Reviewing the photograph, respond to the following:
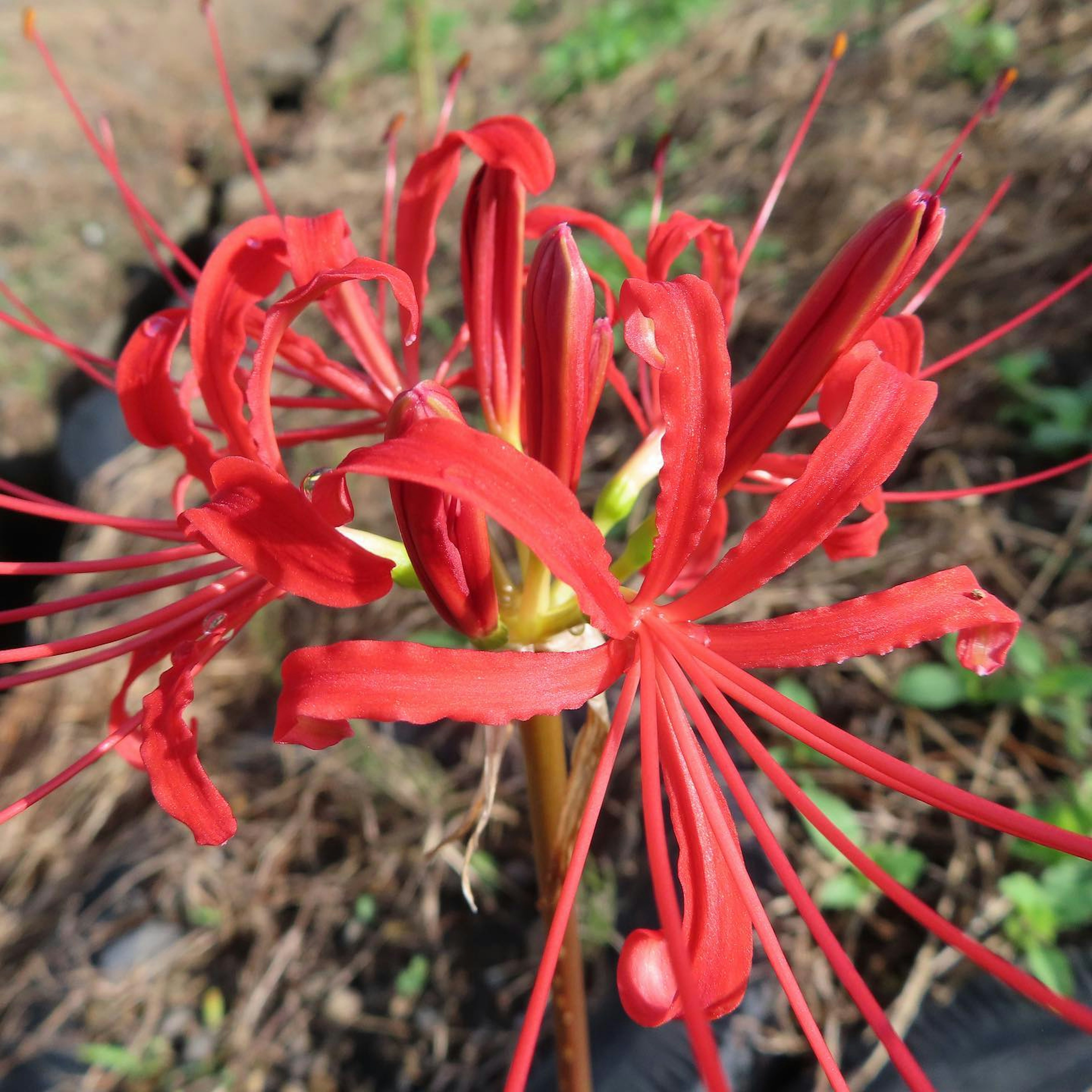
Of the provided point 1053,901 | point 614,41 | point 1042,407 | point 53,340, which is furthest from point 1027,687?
point 614,41

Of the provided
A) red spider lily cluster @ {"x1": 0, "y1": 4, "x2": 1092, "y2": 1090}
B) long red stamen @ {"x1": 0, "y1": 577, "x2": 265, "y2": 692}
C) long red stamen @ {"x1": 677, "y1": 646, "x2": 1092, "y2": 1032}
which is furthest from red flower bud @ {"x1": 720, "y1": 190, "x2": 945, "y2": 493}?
long red stamen @ {"x1": 0, "y1": 577, "x2": 265, "y2": 692}

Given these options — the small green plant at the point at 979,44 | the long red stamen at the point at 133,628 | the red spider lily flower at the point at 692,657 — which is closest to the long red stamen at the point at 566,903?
the red spider lily flower at the point at 692,657

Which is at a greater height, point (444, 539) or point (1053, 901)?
point (444, 539)

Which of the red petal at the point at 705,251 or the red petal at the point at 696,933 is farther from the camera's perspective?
the red petal at the point at 705,251

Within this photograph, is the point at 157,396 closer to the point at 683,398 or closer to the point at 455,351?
the point at 455,351

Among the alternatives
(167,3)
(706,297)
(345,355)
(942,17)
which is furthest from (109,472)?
(167,3)

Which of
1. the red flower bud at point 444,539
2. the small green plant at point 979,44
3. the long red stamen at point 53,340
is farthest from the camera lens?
the small green plant at point 979,44

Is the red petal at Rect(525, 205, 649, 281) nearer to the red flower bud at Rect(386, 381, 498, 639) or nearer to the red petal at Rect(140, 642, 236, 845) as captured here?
the red flower bud at Rect(386, 381, 498, 639)

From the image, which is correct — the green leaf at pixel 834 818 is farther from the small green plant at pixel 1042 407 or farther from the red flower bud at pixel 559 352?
the red flower bud at pixel 559 352
